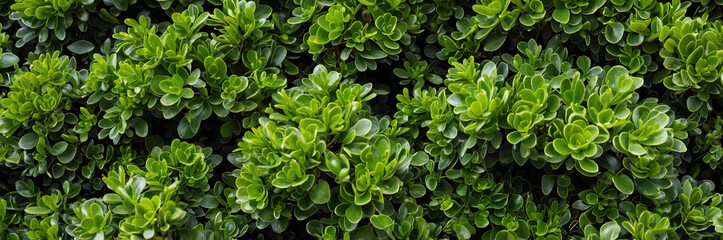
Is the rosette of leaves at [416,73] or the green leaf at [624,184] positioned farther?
the rosette of leaves at [416,73]

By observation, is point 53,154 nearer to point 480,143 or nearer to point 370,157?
point 370,157

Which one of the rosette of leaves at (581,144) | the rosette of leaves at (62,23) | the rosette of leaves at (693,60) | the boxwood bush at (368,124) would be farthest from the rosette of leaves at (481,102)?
the rosette of leaves at (62,23)

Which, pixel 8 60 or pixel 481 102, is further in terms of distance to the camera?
pixel 8 60

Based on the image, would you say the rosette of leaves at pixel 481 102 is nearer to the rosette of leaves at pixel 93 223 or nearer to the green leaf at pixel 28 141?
the rosette of leaves at pixel 93 223

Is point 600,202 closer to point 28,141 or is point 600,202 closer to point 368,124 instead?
point 368,124

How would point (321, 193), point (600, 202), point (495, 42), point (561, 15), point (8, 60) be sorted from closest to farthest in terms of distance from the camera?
point (321, 193)
point (600, 202)
point (561, 15)
point (495, 42)
point (8, 60)

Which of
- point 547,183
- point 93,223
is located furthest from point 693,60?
point 93,223
